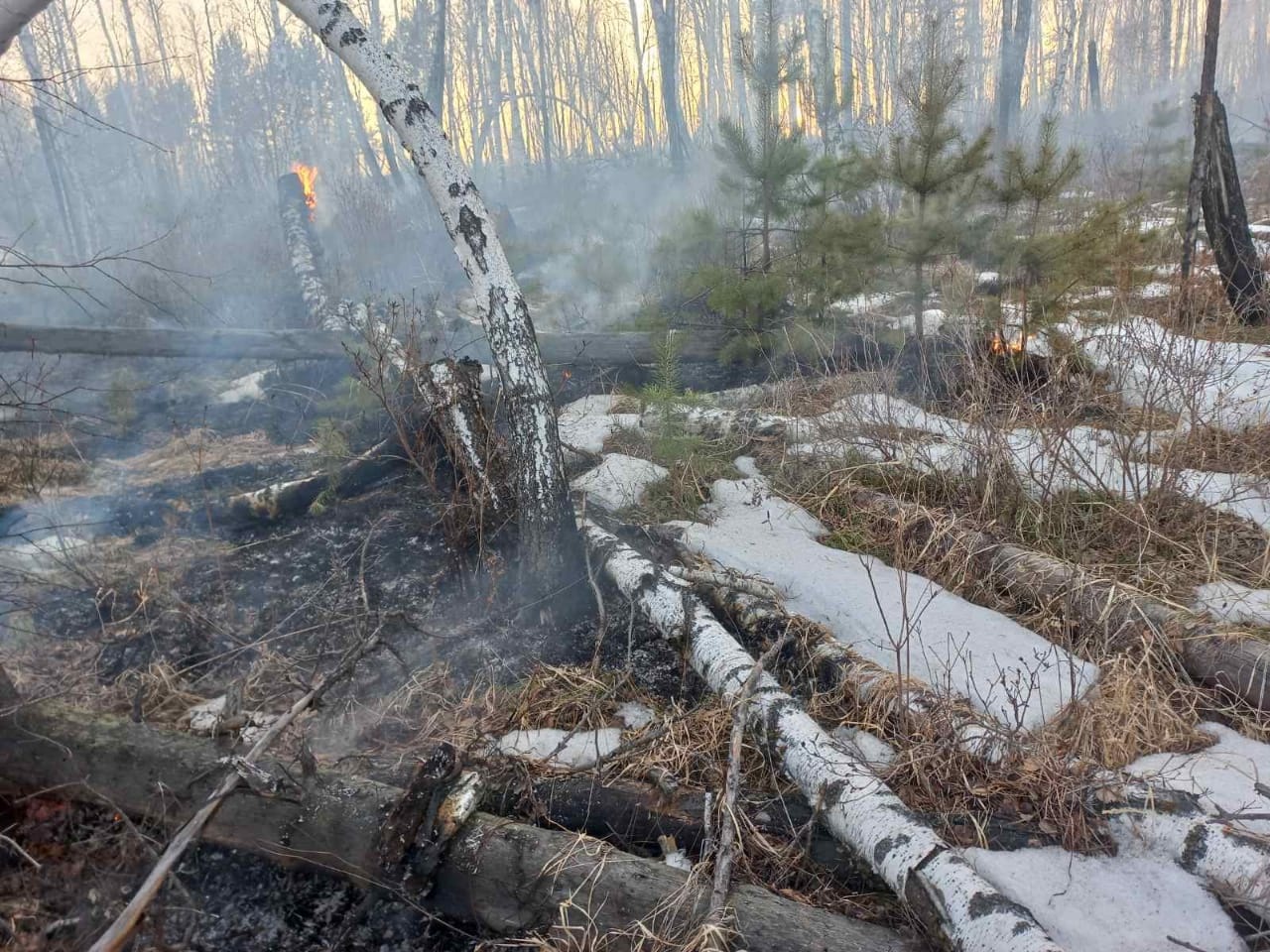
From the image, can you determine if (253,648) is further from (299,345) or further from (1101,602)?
(299,345)

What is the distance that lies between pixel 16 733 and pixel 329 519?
6.99ft

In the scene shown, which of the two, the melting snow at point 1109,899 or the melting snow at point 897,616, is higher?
the melting snow at point 897,616

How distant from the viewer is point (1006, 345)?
16.6ft

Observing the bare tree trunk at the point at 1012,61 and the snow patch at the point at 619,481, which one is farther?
the bare tree trunk at the point at 1012,61

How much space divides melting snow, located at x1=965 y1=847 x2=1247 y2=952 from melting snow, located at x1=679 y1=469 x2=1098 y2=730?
43cm

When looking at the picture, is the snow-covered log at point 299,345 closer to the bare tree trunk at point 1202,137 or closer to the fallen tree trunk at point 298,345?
the fallen tree trunk at point 298,345

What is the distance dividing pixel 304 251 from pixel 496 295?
7.80 meters

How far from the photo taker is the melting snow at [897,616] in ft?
8.76

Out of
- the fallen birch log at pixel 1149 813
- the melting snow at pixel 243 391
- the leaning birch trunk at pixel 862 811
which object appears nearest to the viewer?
the leaning birch trunk at pixel 862 811

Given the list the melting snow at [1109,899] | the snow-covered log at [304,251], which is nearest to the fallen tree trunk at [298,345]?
the snow-covered log at [304,251]

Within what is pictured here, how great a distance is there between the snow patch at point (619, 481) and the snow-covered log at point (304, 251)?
4.72 m

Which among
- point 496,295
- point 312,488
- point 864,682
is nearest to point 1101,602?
point 864,682

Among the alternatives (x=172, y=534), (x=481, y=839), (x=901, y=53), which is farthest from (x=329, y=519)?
(x=901, y=53)

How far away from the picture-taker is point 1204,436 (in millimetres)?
3973
